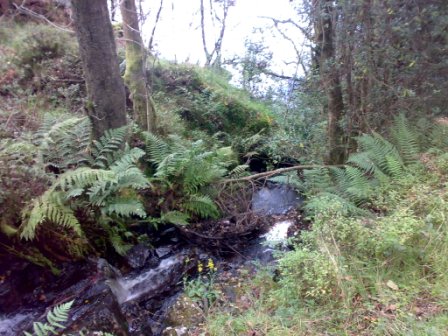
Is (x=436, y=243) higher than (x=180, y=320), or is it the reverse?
(x=436, y=243)

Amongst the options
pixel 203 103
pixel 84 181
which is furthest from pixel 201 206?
pixel 203 103

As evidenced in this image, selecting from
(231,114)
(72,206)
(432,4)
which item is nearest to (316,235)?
(72,206)

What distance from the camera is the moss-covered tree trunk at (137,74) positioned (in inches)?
279

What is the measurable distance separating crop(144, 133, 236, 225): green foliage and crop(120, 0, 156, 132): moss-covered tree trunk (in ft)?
2.84

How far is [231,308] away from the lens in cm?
420

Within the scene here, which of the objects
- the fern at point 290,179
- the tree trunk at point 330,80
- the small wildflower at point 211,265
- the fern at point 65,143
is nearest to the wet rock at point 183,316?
the small wildflower at point 211,265

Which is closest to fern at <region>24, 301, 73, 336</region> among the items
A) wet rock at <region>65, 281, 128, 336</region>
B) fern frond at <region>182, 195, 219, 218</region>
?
wet rock at <region>65, 281, 128, 336</region>

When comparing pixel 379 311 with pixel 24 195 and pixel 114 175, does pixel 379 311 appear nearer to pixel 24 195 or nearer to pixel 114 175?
pixel 114 175

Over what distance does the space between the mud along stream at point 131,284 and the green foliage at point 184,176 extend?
31 cm

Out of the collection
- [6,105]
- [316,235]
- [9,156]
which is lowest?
[316,235]

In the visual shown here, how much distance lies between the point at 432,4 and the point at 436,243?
2884 mm

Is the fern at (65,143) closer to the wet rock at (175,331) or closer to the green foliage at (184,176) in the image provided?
the green foliage at (184,176)

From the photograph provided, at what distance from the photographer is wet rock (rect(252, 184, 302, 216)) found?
6695 mm

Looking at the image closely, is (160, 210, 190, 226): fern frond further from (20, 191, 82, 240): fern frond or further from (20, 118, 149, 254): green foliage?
(20, 191, 82, 240): fern frond
